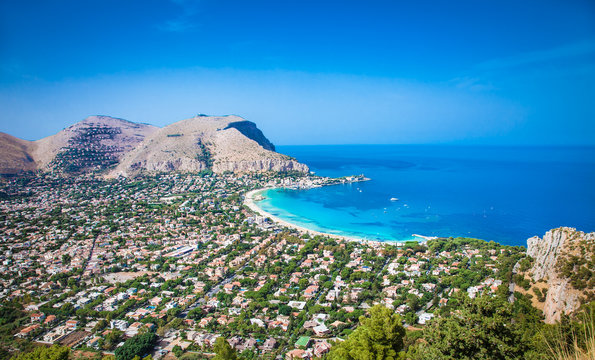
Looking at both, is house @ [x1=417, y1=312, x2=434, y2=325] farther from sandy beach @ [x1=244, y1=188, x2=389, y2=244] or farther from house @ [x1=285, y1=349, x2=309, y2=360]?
sandy beach @ [x1=244, y1=188, x2=389, y2=244]

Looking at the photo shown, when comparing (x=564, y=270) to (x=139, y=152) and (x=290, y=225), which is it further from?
(x=139, y=152)

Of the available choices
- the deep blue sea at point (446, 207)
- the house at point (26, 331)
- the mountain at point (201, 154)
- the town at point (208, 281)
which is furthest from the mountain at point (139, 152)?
the house at point (26, 331)

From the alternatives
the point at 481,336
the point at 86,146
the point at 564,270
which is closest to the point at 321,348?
the point at 481,336

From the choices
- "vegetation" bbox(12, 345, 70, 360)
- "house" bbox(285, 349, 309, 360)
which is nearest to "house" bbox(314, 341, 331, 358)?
"house" bbox(285, 349, 309, 360)

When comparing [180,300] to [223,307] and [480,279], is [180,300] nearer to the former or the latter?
[223,307]

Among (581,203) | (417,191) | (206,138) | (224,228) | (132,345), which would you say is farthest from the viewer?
(206,138)

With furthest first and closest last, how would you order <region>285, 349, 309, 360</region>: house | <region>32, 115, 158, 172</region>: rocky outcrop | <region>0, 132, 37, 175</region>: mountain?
<region>32, 115, 158, 172</region>: rocky outcrop
<region>0, 132, 37, 175</region>: mountain
<region>285, 349, 309, 360</region>: house

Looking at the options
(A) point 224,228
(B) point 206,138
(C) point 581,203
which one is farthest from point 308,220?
(B) point 206,138
